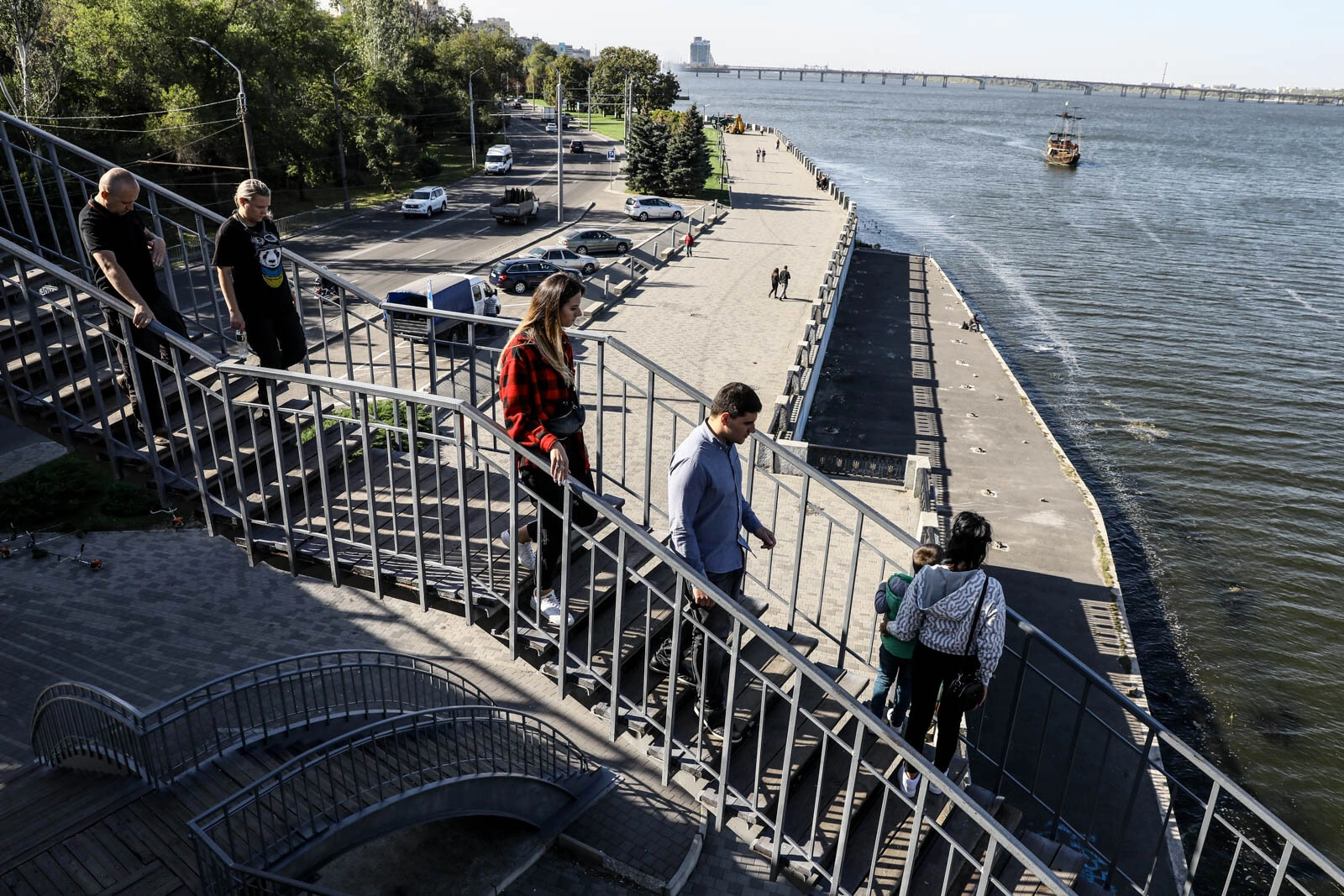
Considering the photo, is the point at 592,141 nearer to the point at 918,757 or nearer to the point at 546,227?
the point at 546,227

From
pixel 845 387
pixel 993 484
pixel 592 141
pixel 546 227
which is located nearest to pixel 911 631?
pixel 993 484

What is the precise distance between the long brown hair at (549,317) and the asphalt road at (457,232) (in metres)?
24.5

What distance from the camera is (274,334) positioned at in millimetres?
6199

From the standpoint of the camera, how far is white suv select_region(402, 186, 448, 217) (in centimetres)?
4159

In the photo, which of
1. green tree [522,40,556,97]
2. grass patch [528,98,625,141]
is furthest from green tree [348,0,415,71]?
green tree [522,40,556,97]

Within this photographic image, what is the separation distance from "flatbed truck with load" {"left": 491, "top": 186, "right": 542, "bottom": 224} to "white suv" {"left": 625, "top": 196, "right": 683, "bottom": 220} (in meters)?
5.41

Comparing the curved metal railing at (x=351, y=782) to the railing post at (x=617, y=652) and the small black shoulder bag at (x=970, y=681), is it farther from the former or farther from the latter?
the small black shoulder bag at (x=970, y=681)

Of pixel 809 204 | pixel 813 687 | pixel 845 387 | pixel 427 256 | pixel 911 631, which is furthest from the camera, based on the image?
pixel 809 204

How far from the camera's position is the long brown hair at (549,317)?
15.4ft

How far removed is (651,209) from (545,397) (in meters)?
42.1

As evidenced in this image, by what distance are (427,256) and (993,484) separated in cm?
2336

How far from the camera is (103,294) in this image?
5227 millimetres

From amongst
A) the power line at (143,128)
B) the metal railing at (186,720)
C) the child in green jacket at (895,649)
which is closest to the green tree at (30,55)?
the power line at (143,128)

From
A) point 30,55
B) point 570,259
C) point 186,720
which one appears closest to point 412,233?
point 570,259
